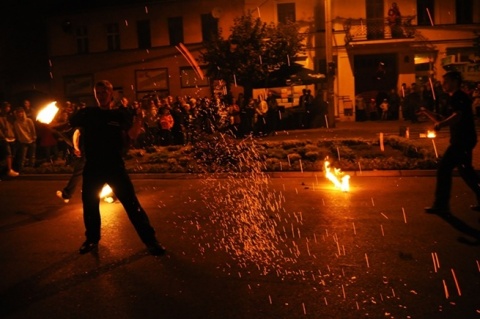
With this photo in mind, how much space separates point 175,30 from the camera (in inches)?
1255

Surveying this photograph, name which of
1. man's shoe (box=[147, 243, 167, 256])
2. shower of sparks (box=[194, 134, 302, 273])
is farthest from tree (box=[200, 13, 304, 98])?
man's shoe (box=[147, 243, 167, 256])

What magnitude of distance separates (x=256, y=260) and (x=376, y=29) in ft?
85.1

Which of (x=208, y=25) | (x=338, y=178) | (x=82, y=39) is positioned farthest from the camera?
(x=82, y=39)

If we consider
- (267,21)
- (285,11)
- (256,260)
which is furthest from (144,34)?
(256,260)

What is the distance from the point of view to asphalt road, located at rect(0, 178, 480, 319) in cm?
441

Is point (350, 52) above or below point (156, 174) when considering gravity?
above

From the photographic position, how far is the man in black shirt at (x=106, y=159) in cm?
586

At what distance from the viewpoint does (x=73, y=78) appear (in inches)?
Result: 1312

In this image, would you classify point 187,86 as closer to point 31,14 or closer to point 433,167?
point 31,14

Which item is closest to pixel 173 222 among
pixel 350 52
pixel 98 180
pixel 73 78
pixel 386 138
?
pixel 98 180

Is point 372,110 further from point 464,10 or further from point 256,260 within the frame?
point 256,260

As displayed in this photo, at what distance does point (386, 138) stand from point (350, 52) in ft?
53.3

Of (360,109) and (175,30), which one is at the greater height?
(175,30)

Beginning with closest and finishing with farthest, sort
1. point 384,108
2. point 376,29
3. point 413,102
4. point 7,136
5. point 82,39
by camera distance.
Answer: point 7,136 < point 413,102 < point 384,108 < point 376,29 < point 82,39
